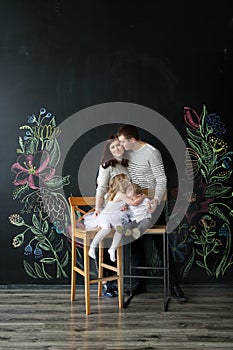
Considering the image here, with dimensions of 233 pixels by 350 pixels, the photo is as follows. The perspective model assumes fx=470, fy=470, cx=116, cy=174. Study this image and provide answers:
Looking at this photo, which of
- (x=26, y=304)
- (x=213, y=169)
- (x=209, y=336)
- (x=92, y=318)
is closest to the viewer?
(x=209, y=336)

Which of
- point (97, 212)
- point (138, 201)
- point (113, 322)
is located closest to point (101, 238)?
point (97, 212)

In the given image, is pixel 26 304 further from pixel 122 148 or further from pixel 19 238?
pixel 122 148

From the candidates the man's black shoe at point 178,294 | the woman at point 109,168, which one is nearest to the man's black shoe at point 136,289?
the woman at point 109,168

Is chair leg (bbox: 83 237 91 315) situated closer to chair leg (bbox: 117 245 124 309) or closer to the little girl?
the little girl

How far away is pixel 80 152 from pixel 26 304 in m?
1.31

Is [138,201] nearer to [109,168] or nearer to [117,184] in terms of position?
[117,184]

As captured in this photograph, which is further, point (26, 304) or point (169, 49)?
point (169, 49)

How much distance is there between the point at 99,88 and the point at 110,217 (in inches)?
46.9

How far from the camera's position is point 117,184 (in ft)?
12.0

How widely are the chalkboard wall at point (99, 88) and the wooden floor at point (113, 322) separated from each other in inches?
15.9

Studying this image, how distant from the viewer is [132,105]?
3.99 meters

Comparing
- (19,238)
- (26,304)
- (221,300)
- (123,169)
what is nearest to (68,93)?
(123,169)

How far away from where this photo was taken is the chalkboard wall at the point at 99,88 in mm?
3984

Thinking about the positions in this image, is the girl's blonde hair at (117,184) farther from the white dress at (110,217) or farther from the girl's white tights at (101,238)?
the girl's white tights at (101,238)
